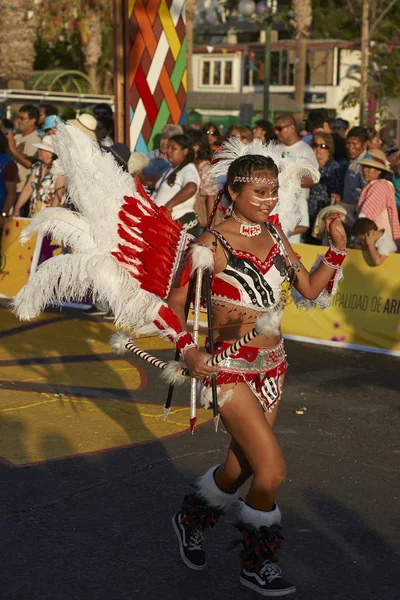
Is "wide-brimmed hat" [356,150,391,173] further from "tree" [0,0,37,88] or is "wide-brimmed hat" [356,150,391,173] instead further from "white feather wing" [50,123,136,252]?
"tree" [0,0,37,88]

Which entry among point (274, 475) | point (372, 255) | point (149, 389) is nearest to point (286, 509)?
point (274, 475)

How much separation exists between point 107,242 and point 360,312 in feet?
20.3

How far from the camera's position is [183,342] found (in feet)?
15.1

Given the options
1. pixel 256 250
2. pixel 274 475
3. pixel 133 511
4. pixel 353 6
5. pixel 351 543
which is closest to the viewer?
pixel 274 475

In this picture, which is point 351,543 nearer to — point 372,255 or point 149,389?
point 149,389

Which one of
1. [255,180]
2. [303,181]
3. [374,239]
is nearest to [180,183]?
[303,181]

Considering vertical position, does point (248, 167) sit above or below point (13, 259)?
above

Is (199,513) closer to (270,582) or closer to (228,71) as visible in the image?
(270,582)

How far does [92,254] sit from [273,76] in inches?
2151

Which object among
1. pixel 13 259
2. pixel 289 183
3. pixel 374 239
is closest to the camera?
pixel 289 183

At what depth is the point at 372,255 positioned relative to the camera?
1044 cm

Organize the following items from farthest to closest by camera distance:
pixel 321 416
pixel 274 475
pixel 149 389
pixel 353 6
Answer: pixel 353 6 < pixel 149 389 < pixel 321 416 < pixel 274 475

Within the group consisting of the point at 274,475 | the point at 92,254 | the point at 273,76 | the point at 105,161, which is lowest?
the point at 274,475

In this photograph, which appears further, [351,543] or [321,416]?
[321,416]
